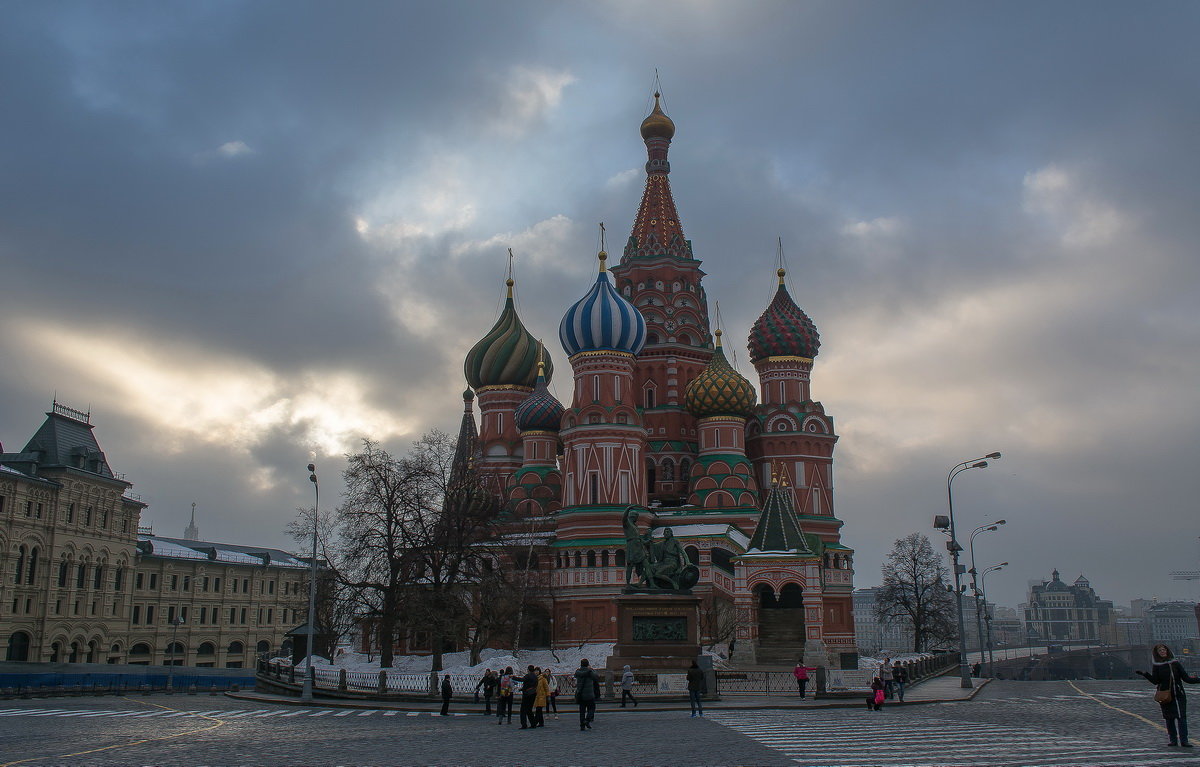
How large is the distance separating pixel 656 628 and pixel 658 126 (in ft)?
148

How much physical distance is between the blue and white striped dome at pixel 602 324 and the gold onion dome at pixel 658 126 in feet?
56.5

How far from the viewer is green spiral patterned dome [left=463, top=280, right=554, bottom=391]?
6662cm

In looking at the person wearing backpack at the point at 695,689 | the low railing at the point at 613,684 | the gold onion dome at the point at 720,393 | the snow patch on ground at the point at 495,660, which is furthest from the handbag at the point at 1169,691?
the gold onion dome at the point at 720,393

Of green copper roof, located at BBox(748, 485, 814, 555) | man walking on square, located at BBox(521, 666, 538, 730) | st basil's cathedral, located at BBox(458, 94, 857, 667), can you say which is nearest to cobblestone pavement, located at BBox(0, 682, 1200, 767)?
man walking on square, located at BBox(521, 666, 538, 730)

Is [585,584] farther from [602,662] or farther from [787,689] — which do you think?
[787,689]

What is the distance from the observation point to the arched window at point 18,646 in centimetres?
5238

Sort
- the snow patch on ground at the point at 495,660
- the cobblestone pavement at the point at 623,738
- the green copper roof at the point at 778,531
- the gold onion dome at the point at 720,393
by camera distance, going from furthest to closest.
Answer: the gold onion dome at the point at 720,393, the green copper roof at the point at 778,531, the snow patch on ground at the point at 495,660, the cobblestone pavement at the point at 623,738

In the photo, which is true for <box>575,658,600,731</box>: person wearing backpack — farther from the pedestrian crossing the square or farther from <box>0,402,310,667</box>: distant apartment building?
<box>0,402,310,667</box>: distant apartment building

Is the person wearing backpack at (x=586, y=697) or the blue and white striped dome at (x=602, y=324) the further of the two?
the blue and white striped dome at (x=602, y=324)

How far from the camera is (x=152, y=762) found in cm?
1390

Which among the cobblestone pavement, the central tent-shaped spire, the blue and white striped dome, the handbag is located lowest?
the cobblestone pavement

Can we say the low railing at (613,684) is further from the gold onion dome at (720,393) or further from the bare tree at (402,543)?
the gold onion dome at (720,393)

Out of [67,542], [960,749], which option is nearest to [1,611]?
[67,542]

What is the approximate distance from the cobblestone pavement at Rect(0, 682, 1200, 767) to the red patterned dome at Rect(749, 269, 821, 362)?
122ft
